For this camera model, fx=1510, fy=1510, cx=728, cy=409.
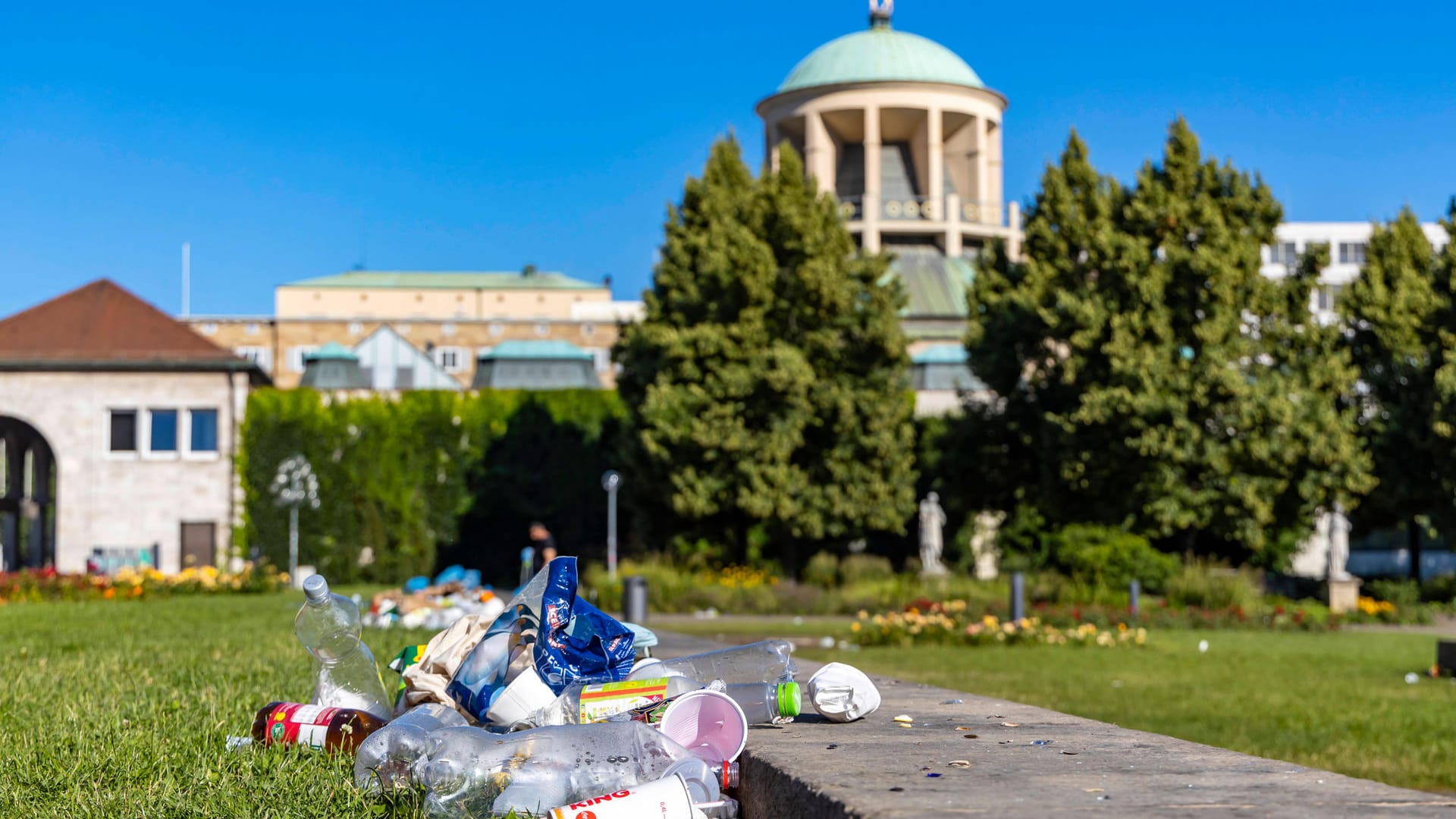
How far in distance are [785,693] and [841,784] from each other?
1.45 meters

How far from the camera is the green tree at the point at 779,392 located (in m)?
34.0

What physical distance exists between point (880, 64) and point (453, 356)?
2582cm

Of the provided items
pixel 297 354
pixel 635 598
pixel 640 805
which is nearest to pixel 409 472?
pixel 635 598

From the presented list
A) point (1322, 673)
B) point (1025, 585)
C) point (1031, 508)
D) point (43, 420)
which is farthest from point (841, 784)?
point (43, 420)

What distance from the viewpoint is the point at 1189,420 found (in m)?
31.2

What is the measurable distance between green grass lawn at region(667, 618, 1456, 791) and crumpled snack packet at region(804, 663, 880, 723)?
4688 mm

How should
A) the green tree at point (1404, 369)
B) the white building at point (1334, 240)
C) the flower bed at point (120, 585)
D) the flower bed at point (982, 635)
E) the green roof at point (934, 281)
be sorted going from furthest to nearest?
the white building at point (1334, 240), the green roof at point (934, 281), the green tree at point (1404, 369), the flower bed at point (120, 585), the flower bed at point (982, 635)

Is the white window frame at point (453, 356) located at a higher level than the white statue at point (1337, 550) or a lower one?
higher

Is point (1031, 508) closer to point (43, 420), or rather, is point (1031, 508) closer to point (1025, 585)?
point (1025, 585)

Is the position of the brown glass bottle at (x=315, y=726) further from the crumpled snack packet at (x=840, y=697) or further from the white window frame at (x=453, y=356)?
the white window frame at (x=453, y=356)

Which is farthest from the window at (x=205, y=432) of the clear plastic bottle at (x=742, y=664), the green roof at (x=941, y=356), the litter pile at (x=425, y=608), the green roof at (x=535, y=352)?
the clear plastic bottle at (x=742, y=664)

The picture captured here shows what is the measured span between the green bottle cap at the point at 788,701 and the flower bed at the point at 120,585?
72.6 feet

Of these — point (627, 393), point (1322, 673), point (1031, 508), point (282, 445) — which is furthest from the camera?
point (282, 445)

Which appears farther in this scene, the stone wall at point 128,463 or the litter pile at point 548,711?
the stone wall at point 128,463
